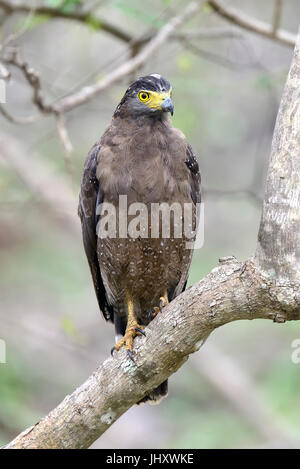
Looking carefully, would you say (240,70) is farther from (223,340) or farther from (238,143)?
(223,340)

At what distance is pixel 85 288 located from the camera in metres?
9.86

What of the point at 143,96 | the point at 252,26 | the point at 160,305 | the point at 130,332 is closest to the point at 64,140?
the point at 143,96

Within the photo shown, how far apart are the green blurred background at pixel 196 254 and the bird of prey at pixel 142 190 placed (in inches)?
81.7

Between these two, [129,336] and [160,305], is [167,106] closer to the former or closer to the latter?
[160,305]

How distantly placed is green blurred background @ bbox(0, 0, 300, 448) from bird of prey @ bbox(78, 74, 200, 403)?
6.81ft

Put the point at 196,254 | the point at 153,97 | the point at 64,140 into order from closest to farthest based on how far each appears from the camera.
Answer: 1. the point at 153,97
2. the point at 64,140
3. the point at 196,254

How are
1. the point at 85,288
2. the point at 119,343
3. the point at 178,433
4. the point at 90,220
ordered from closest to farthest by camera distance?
the point at 119,343, the point at 90,220, the point at 178,433, the point at 85,288

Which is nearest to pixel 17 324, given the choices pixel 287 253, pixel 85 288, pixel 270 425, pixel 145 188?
pixel 85 288

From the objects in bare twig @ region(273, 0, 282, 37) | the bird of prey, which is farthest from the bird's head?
bare twig @ region(273, 0, 282, 37)

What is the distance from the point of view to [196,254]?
10.3 metres

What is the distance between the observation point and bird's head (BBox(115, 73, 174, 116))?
188 inches

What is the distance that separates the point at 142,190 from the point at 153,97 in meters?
0.66

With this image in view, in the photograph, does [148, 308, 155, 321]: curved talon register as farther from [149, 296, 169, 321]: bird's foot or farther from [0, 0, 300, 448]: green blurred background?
[0, 0, 300, 448]: green blurred background

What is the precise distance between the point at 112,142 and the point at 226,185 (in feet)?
17.6
